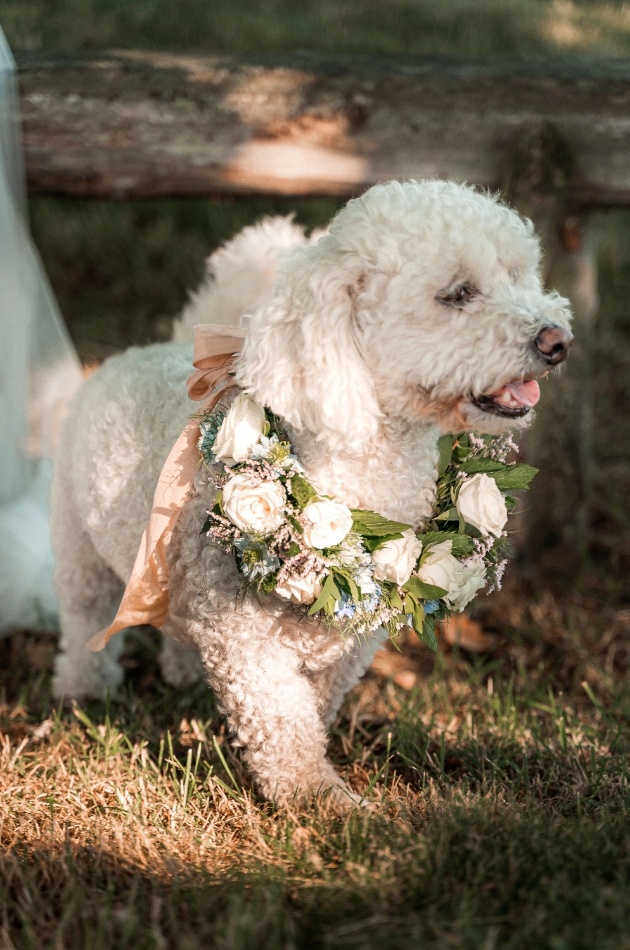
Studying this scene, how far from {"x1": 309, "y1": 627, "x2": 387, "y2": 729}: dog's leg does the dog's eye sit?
0.99 metres

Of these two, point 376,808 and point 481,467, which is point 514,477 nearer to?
point 481,467

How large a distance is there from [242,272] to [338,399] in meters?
1.02

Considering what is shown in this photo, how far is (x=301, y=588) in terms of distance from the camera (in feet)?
8.21

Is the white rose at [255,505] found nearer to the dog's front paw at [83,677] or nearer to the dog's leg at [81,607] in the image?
the dog's leg at [81,607]

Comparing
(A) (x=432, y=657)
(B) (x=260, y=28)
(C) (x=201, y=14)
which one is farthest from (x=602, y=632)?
(C) (x=201, y=14)

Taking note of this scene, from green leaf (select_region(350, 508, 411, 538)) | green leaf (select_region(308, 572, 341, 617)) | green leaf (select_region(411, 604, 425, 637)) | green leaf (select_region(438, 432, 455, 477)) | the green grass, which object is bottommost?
green leaf (select_region(411, 604, 425, 637))

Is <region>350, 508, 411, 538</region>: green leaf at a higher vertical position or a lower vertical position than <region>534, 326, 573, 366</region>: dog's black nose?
lower

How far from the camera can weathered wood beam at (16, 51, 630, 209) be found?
396 cm

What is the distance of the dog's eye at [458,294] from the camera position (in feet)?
7.76

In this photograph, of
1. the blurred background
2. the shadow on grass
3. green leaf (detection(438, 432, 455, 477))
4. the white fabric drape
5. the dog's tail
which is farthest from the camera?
the blurred background

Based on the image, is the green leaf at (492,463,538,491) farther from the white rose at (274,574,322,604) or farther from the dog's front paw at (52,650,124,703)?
the dog's front paw at (52,650,124,703)

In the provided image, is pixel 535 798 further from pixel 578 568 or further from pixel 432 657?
pixel 578 568

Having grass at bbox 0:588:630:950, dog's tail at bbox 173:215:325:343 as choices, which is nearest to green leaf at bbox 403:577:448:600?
grass at bbox 0:588:630:950

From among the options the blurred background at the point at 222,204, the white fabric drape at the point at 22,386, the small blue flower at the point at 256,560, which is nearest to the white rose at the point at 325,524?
the small blue flower at the point at 256,560
